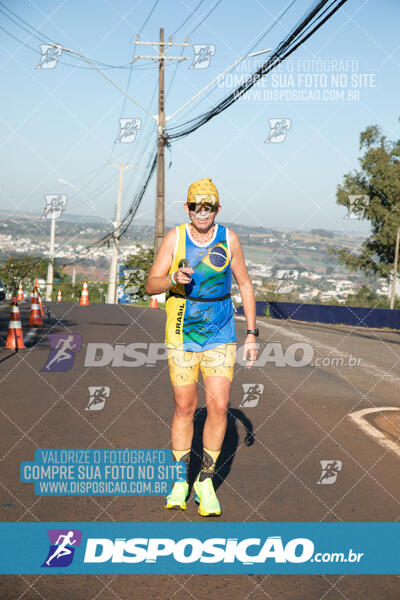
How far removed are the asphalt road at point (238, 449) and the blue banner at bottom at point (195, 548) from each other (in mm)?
110

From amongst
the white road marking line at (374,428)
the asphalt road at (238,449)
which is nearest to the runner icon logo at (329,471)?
the asphalt road at (238,449)

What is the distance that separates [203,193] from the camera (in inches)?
172

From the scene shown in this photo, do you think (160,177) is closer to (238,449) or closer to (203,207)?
(238,449)

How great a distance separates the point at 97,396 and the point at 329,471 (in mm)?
3693

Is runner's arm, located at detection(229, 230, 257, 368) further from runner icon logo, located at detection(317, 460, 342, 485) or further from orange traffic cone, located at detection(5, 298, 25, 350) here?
orange traffic cone, located at detection(5, 298, 25, 350)

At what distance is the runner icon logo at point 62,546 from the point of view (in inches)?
143

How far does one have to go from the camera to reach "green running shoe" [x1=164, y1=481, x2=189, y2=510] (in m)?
4.38

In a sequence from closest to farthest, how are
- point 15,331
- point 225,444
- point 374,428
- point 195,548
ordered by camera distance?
point 195,548, point 225,444, point 374,428, point 15,331

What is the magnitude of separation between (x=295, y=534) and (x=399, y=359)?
11.2m

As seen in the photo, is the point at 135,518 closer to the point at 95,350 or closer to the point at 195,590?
the point at 195,590

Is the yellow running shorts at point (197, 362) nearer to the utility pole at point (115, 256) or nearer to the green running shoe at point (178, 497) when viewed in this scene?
the green running shoe at point (178, 497)

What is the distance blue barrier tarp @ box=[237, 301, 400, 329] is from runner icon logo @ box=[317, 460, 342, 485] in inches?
852

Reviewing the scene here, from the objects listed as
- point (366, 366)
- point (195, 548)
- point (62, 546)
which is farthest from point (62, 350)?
point (195, 548)

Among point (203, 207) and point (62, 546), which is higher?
point (203, 207)
